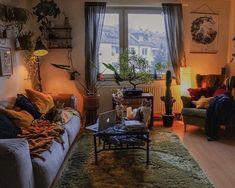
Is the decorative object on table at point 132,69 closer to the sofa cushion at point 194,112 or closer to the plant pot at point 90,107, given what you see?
the plant pot at point 90,107

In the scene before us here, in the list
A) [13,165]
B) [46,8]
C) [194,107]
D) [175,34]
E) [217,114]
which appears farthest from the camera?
[175,34]

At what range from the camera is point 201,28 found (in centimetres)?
475

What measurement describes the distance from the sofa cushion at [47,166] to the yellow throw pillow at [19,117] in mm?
559

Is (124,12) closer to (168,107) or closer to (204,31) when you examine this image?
(204,31)

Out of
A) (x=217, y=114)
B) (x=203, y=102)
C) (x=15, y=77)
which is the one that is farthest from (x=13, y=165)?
(x=203, y=102)

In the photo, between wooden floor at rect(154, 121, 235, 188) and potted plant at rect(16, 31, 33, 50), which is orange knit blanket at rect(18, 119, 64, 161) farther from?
wooden floor at rect(154, 121, 235, 188)

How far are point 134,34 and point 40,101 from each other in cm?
229

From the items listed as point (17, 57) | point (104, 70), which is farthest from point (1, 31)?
point (104, 70)

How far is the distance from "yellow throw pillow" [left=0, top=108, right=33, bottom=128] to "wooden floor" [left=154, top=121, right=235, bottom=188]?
2.08 metres

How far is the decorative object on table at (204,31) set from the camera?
471 cm

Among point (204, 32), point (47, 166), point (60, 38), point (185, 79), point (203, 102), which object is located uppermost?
point (204, 32)

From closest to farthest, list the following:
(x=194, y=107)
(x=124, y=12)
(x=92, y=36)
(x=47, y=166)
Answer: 1. (x=47, y=166)
2. (x=194, y=107)
3. (x=92, y=36)
4. (x=124, y=12)

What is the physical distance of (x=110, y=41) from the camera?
15.8 ft

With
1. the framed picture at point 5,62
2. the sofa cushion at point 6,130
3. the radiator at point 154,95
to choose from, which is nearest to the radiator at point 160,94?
the radiator at point 154,95
